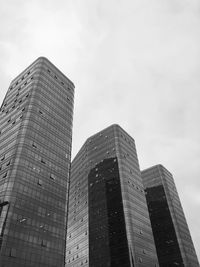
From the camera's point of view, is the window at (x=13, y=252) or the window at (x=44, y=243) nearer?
the window at (x=13, y=252)

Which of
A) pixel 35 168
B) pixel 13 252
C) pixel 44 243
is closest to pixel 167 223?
pixel 44 243

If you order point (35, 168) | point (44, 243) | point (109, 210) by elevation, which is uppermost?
point (109, 210)

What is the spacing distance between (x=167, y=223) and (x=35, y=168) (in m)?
108

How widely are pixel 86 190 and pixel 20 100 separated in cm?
6212

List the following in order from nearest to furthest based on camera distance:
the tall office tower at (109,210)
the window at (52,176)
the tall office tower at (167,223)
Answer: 1. the window at (52,176)
2. the tall office tower at (109,210)
3. the tall office tower at (167,223)

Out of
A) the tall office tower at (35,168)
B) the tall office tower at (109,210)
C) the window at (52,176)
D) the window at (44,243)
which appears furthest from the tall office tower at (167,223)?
the window at (44,243)

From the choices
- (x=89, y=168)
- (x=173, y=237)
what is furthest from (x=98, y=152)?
(x=173, y=237)

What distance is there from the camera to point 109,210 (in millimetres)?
114812

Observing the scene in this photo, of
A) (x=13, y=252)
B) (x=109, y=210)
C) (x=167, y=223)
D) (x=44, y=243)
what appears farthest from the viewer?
(x=167, y=223)

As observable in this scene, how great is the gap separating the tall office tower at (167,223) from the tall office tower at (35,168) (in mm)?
92681

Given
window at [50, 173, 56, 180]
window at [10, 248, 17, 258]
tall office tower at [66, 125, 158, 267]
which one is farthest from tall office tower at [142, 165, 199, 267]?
window at [10, 248, 17, 258]

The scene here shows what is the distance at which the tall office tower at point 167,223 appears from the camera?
141m

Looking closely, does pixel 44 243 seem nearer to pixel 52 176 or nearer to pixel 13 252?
pixel 13 252

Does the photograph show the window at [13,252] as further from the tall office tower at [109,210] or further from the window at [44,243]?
the tall office tower at [109,210]
